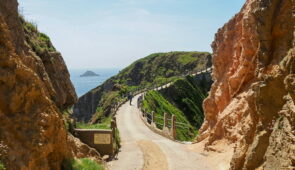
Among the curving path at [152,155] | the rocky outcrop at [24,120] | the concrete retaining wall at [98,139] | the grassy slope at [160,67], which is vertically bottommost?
the curving path at [152,155]

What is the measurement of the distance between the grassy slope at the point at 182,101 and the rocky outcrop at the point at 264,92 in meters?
30.5

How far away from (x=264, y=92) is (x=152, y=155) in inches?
517

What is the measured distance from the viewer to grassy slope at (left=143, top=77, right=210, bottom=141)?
56.1m

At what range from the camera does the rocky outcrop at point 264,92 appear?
8525 millimetres

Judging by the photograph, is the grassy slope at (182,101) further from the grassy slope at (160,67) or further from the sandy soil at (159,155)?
the sandy soil at (159,155)

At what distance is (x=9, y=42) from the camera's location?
11.4 metres

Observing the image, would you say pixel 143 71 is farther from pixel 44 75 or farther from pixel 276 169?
pixel 276 169

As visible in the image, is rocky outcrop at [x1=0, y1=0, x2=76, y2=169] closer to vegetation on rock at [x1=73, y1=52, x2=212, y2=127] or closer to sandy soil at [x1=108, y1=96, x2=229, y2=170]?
sandy soil at [x1=108, y1=96, x2=229, y2=170]

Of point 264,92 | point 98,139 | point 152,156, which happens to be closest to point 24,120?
point 264,92

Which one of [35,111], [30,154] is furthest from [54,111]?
[30,154]

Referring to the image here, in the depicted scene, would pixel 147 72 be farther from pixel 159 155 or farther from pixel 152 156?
pixel 152 156

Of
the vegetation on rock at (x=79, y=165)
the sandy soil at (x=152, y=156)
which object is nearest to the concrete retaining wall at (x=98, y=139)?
the sandy soil at (x=152, y=156)

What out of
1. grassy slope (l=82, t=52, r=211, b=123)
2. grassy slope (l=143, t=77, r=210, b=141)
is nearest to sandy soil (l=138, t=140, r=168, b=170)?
grassy slope (l=143, t=77, r=210, b=141)

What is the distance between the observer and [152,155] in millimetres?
21875
